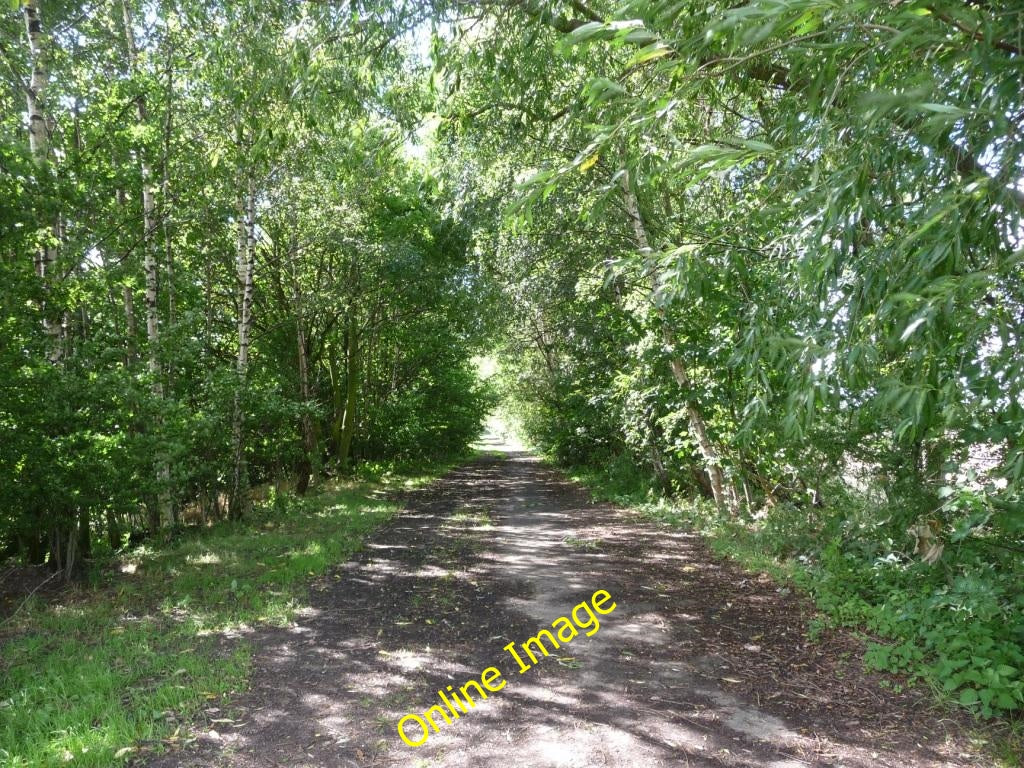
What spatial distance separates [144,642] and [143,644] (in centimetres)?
5

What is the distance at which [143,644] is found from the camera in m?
4.82

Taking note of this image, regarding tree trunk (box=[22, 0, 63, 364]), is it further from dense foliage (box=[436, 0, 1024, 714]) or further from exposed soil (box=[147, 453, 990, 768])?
dense foliage (box=[436, 0, 1024, 714])

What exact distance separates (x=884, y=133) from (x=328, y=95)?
3.91m

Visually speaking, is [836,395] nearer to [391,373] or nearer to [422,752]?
[422,752]

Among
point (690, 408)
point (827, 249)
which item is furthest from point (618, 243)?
point (827, 249)

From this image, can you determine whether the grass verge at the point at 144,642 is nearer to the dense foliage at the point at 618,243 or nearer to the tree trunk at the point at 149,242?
the dense foliage at the point at 618,243

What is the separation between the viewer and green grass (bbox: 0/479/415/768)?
3473mm

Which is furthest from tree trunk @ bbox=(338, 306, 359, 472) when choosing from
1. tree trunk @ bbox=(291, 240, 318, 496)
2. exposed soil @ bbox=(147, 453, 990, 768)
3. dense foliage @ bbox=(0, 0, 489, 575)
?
exposed soil @ bbox=(147, 453, 990, 768)

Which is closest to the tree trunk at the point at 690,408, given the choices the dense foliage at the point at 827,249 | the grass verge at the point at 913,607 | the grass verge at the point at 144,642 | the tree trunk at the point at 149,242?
the dense foliage at the point at 827,249

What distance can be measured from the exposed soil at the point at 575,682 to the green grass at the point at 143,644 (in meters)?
0.32

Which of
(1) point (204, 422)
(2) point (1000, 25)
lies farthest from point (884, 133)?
(1) point (204, 422)

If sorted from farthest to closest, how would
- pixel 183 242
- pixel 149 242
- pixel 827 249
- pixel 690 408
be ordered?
pixel 183 242
pixel 690 408
pixel 149 242
pixel 827 249

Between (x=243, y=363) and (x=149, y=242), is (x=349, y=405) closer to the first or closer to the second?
(x=243, y=363)

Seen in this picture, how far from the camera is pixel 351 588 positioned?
6547 mm
